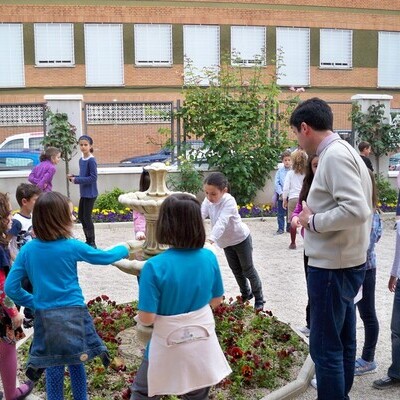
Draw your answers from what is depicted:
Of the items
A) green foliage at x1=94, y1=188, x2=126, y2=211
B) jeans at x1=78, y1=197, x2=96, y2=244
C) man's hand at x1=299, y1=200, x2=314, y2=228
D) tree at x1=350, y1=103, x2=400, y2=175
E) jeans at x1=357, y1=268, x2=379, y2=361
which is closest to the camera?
man's hand at x1=299, y1=200, x2=314, y2=228

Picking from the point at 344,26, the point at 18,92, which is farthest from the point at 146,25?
the point at 344,26

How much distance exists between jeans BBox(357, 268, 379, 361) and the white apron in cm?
207

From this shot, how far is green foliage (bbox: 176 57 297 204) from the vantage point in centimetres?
1546

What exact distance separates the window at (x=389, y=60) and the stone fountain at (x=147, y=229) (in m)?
27.5

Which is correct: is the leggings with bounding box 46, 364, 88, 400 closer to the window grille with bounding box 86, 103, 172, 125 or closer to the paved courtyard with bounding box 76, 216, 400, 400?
the paved courtyard with bounding box 76, 216, 400, 400

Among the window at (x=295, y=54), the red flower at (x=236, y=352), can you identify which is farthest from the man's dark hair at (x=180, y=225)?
the window at (x=295, y=54)

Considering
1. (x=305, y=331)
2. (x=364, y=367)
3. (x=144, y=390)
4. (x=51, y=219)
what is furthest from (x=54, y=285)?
(x=305, y=331)

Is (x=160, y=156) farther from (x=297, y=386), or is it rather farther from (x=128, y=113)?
(x=297, y=386)

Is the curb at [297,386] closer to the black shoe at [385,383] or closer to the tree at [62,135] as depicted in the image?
the black shoe at [385,383]

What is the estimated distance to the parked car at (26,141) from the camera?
15.2 meters

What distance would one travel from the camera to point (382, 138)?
1673 cm

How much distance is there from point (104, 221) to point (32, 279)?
9785mm

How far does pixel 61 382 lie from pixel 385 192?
1311cm

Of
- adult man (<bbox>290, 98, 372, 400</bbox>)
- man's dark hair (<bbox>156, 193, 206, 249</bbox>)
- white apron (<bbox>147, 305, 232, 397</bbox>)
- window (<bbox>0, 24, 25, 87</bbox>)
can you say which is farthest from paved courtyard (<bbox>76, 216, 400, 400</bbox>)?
window (<bbox>0, 24, 25, 87</bbox>)
